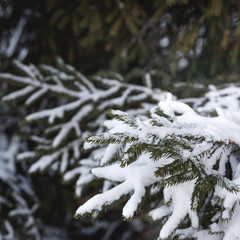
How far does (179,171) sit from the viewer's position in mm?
986

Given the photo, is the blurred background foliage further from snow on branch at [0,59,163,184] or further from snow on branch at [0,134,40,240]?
snow on branch at [0,134,40,240]

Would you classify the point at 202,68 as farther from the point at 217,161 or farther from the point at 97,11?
the point at 217,161

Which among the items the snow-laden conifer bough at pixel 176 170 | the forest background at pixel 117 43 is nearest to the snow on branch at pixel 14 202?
the forest background at pixel 117 43

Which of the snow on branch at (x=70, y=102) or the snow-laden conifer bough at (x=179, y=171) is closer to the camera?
the snow-laden conifer bough at (x=179, y=171)

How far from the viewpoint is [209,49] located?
10.2 ft

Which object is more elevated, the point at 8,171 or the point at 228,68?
the point at 8,171

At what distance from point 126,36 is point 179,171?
8.73 feet

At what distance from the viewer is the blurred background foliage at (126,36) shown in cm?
248

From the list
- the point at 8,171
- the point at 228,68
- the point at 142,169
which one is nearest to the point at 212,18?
the point at 228,68

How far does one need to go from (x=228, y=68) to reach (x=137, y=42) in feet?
4.14

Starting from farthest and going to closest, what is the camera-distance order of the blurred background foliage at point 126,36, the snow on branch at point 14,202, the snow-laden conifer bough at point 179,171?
1. the snow on branch at point 14,202
2. the blurred background foliage at point 126,36
3. the snow-laden conifer bough at point 179,171

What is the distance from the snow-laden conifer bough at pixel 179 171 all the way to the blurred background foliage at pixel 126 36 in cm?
133

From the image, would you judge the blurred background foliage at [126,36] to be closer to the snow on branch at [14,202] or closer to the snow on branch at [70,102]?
the snow on branch at [70,102]

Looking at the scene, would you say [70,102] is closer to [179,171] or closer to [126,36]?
[126,36]
